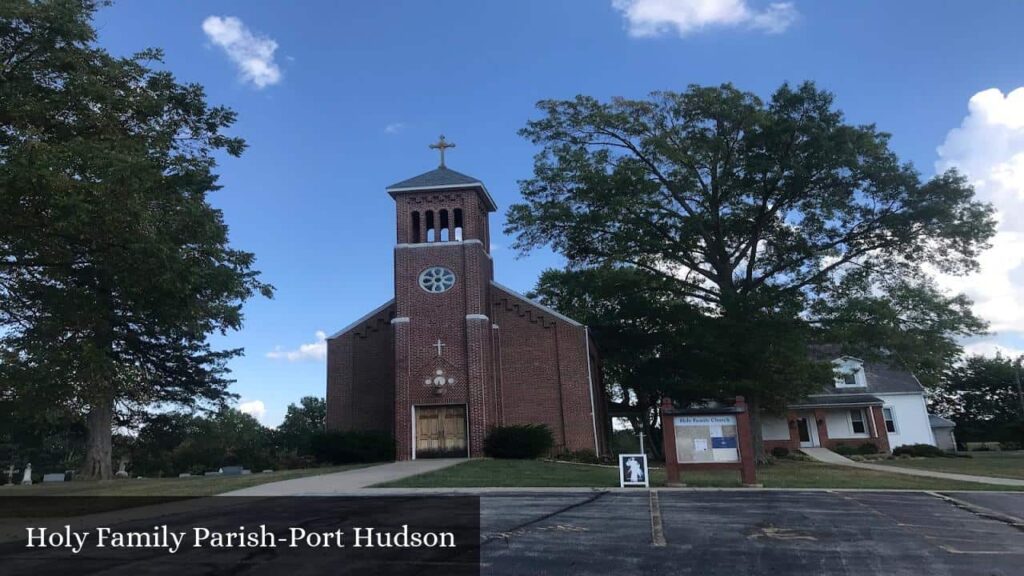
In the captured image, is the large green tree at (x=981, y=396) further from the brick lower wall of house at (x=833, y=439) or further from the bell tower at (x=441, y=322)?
the bell tower at (x=441, y=322)

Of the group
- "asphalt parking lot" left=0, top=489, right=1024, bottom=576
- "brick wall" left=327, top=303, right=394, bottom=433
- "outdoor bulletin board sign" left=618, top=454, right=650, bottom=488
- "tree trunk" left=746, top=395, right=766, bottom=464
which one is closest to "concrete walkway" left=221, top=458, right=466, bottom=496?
"asphalt parking lot" left=0, top=489, right=1024, bottom=576

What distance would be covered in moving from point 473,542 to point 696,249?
2203cm

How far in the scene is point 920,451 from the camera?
35.4m

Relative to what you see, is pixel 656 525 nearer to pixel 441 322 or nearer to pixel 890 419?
pixel 441 322

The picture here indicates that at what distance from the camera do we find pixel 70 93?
14.6m

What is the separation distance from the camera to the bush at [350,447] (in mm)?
25917

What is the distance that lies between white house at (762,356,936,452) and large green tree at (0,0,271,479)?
3220 cm

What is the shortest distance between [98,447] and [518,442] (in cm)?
1676

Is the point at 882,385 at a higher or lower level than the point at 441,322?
lower

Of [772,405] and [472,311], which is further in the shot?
[772,405]

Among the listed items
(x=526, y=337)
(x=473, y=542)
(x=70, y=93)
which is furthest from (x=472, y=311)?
(x=473, y=542)

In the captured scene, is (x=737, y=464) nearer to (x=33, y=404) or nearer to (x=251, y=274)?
(x=251, y=274)

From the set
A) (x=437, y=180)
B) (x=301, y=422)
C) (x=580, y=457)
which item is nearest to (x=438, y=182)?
(x=437, y=180)

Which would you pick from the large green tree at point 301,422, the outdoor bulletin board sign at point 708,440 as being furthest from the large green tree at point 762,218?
the large green tree at point 301,422
